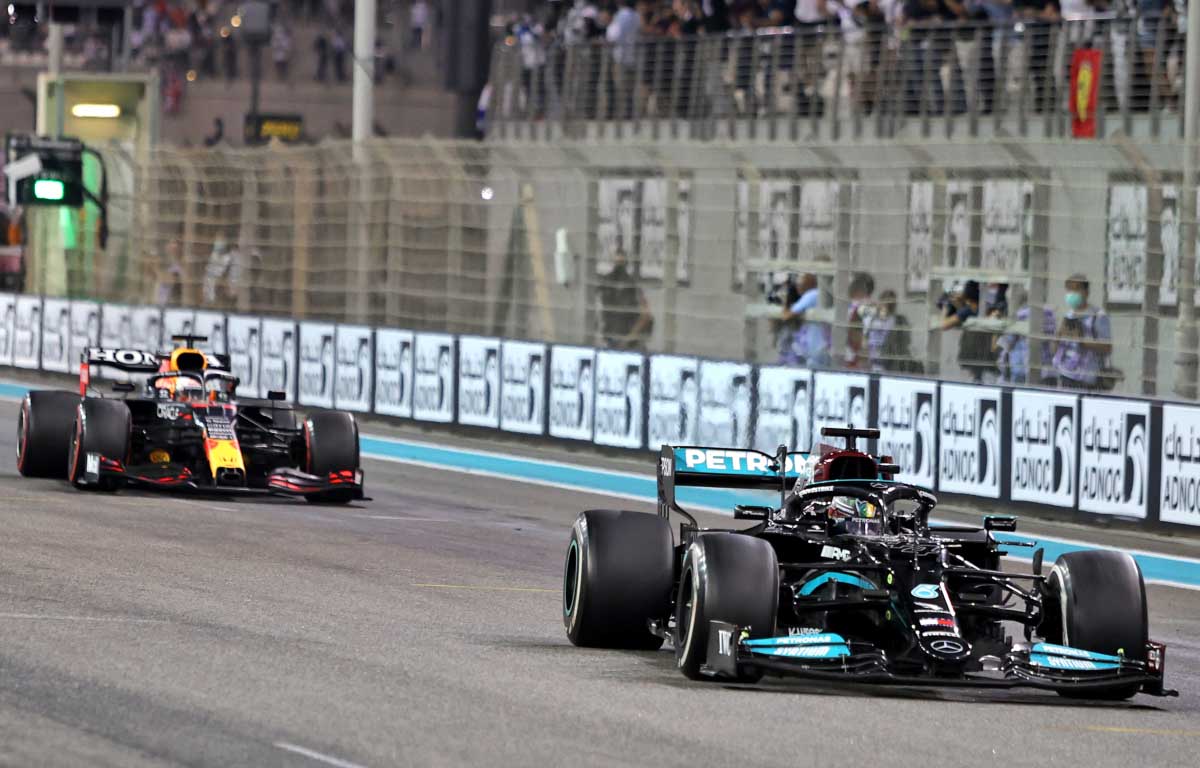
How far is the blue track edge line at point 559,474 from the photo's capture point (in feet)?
57.6

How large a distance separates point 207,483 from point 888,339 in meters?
6.34

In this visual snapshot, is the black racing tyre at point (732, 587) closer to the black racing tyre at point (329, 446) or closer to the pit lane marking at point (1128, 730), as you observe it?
the pit lane marking at point (1128, 730)

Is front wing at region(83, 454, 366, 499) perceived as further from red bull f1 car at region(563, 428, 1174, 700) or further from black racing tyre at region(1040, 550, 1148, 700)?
black racing tyre at region(1040, 550, 1148, 700)

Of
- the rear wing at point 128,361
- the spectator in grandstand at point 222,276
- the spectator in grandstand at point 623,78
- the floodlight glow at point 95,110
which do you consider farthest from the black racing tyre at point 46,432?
the floodlight glow at point 95,110

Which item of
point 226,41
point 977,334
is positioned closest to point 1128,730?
point 977,334

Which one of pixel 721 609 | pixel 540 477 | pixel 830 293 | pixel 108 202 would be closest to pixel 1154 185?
pixel 830 293

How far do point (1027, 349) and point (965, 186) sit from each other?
67.6 inches

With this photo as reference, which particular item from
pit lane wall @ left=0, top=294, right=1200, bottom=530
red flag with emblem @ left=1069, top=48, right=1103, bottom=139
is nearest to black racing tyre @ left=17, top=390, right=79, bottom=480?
pit lane wall @ left=0, top=294, right=1200, bottom=530

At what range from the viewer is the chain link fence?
18.6 metres

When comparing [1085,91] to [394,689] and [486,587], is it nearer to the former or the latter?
[486,587]

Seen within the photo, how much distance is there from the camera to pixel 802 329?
2164 centimetres

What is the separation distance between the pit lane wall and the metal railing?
113 inches

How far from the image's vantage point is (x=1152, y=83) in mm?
20250

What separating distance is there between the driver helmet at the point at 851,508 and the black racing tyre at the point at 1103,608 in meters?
0.87
